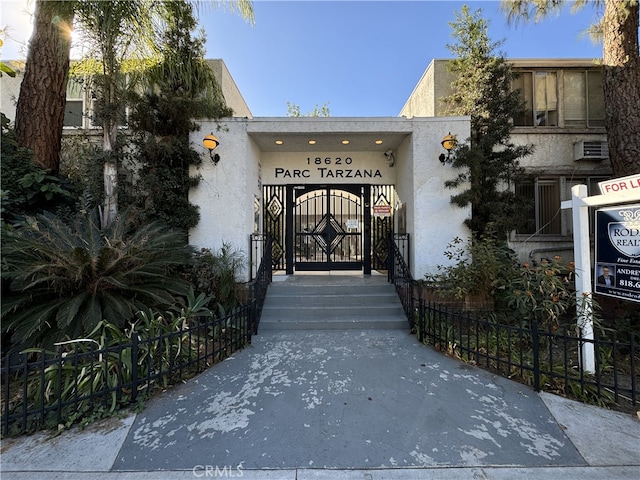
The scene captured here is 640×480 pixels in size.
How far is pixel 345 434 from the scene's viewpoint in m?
2.37

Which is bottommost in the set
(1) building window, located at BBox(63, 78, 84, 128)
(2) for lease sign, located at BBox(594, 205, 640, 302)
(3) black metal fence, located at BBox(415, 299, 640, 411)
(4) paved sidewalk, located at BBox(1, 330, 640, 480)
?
(4) paved sidewalk, located at BBox(1, 330, 640, 480)

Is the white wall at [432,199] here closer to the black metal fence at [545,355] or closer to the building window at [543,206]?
the black metal fence at [545,355]

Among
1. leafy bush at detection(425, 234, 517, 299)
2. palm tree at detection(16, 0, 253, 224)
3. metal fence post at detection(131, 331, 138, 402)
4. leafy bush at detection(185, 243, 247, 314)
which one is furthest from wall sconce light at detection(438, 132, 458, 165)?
metal fence post at detection(131, 331, 138, 402)

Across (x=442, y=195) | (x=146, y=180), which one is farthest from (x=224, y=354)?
(x=442, y=195)

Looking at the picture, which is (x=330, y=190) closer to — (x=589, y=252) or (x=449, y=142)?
(x=449, y=142)

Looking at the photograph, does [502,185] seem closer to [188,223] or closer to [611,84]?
[611,84]

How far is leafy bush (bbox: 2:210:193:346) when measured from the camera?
317 cm

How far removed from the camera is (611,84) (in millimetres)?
5125

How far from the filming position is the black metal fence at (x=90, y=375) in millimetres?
2422

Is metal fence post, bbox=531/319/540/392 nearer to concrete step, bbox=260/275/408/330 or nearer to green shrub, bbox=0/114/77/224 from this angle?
concrete step, bbox=260/275/408/330

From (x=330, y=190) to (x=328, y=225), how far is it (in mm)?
922

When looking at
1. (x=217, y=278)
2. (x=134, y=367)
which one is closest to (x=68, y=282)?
(x=134, y=367)

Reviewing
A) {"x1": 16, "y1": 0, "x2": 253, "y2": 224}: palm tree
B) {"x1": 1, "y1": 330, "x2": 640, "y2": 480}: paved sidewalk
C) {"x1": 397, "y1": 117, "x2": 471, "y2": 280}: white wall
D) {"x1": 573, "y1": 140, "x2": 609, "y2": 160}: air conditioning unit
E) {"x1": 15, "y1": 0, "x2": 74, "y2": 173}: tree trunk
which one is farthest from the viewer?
{"x1": 573, "y1": 140, "x2": 609, "y2": 160}: air conditioning unit

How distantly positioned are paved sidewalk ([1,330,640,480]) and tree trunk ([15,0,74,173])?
5085mm
